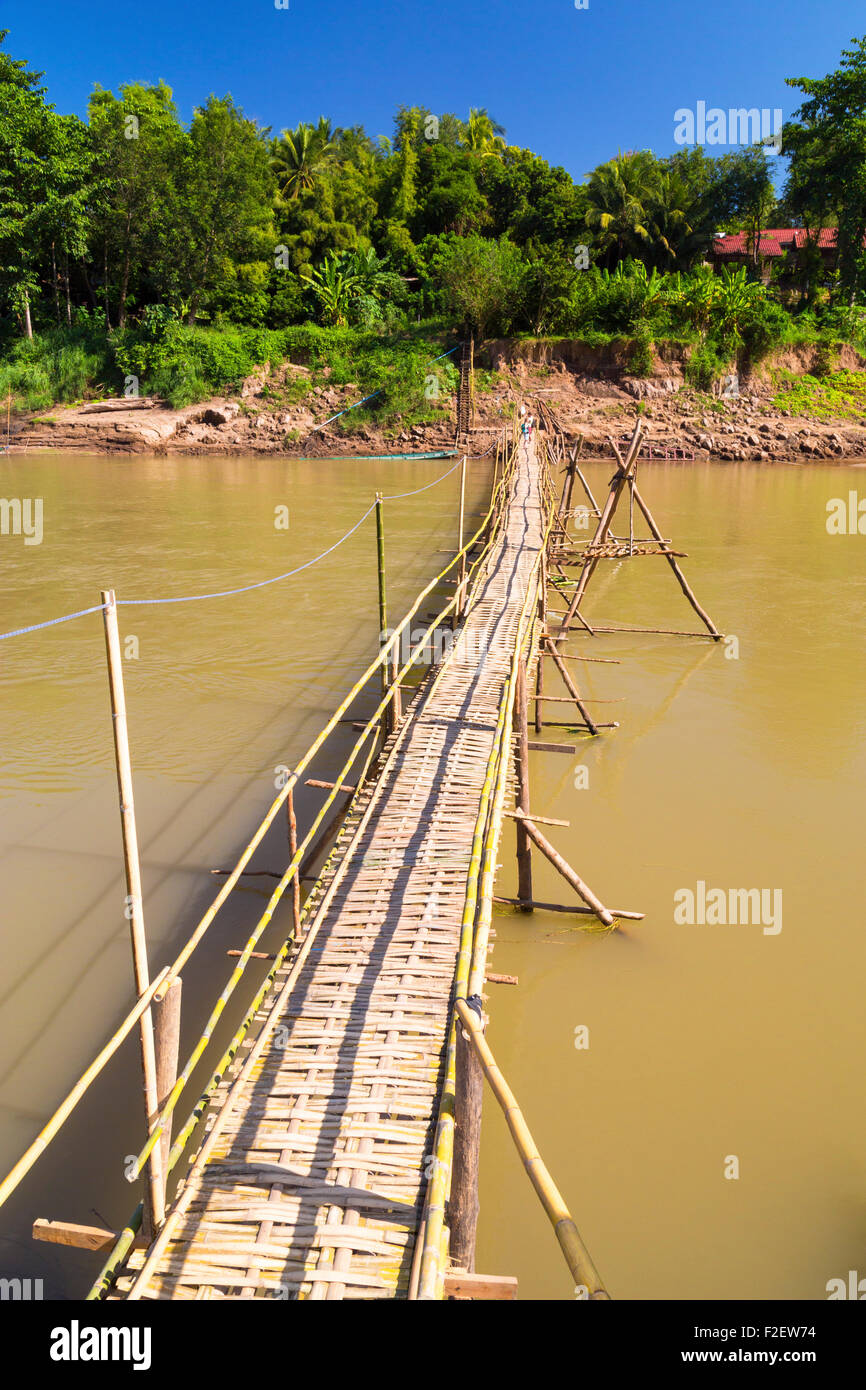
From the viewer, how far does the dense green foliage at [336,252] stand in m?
30.8

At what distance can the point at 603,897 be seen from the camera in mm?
5738

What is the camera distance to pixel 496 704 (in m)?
6.93

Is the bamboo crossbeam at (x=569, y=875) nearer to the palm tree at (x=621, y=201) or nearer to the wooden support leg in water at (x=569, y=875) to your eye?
the wooden support leg in water at (x=569, y=875)

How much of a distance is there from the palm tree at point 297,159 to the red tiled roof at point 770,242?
18525 millimetres

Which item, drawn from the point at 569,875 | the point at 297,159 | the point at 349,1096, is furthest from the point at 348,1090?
the point at 297,159

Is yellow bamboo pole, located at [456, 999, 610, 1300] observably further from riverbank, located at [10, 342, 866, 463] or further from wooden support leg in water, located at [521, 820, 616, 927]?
riverbank, located at [10, 342, 866, 463]

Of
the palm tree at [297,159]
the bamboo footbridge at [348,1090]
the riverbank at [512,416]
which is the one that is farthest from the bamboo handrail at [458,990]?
the palm tree at [297,159]

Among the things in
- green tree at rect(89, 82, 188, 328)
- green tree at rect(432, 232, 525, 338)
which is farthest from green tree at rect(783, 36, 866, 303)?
green tree at rect(89, 82, 188, 328)

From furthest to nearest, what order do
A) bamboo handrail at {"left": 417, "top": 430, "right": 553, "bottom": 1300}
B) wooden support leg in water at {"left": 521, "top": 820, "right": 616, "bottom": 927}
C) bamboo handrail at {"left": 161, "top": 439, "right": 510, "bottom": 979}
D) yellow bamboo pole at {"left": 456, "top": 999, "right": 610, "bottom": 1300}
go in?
wooden support leg in water at {"left": 521, "top": 820, "right": 616, "bottom": 927}, bamboo handrail at {"left": 161, "top": 439, "right": 510, "bottom": 979}, bamboo handrail at {"left": 417, "top": 430, "right": 553, "bottom": 1300}, yellow bamboo pole at {"left": 456, "top": 999, "right": 610, "bottom": 1300}

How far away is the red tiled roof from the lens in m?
40.4

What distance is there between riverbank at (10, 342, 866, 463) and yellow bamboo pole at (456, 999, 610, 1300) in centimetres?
2790
